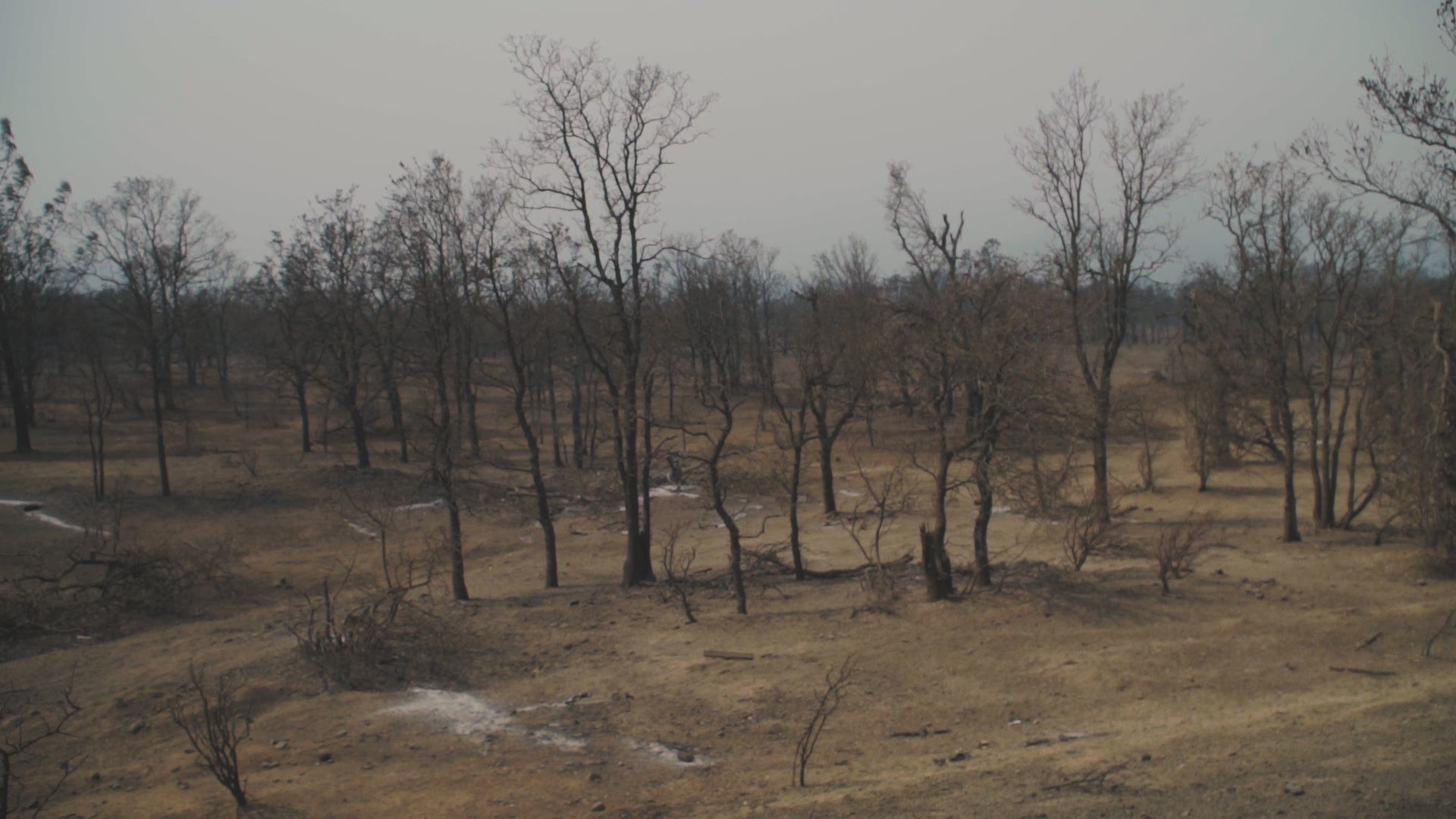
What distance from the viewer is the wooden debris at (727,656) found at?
40.0 feet

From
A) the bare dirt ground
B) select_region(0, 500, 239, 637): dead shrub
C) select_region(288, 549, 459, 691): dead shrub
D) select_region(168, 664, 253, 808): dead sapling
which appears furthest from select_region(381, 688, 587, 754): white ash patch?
select_region(0, 500, 239, 637): dead shrub

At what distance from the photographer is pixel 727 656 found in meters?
12.3

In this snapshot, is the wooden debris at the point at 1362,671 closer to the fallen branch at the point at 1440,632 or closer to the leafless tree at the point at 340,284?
the fallen branch at the point at 1440,632

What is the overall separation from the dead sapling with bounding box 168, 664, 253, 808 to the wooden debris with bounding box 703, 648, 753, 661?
19.1 feet

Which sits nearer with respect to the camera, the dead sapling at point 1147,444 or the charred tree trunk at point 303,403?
the dead sapling at point 1147,444

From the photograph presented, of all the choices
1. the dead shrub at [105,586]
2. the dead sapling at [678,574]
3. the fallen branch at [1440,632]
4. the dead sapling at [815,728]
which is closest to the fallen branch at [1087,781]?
the dead sapling at [815,728]

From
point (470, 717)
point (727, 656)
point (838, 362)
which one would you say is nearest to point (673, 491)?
point (838, 362)

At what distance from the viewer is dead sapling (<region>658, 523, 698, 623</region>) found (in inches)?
570

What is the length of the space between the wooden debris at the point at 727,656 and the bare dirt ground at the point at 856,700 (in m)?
0.26

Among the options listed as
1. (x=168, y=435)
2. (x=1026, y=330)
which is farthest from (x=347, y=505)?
(x=1026, y=330)

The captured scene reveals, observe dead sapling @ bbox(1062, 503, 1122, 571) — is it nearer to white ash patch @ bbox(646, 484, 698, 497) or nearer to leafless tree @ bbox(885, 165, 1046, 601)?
leafless tree @ bbox(885, 165, 1046, 601)

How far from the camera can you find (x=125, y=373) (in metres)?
57.0

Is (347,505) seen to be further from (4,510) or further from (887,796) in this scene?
(887,796)

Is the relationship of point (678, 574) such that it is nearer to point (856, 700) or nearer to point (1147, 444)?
point (856, 700)
